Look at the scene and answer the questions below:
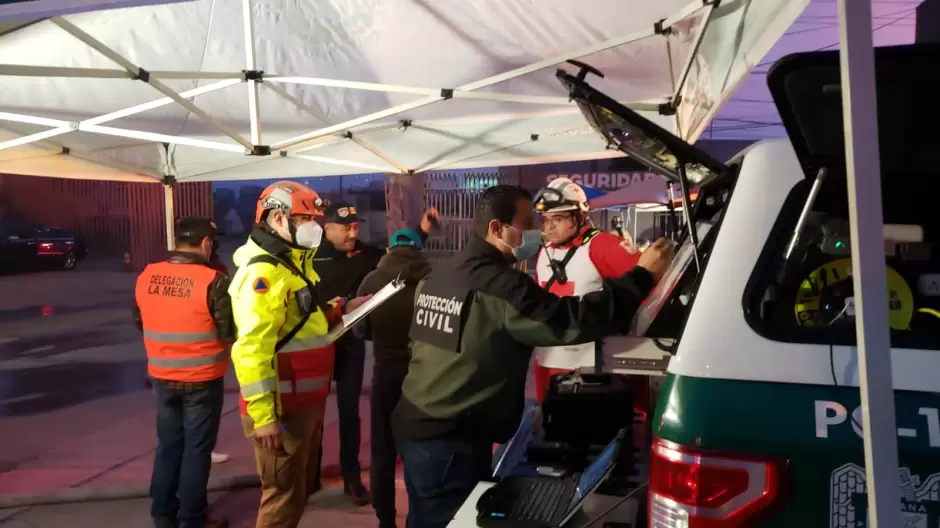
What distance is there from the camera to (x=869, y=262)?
1196 mm

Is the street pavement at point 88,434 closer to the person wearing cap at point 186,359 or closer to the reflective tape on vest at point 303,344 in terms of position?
the person wearing cap at point 186,359

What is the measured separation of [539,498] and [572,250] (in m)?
2.21

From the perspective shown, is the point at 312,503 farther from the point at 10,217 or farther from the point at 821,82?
the point at 10,217

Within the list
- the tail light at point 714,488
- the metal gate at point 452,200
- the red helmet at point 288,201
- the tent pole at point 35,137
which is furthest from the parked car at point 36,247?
the tail light at point 714,488

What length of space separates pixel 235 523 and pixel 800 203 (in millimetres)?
4028

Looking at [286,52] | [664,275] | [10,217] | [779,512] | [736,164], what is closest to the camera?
[779,512]

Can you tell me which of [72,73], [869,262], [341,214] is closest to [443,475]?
[869,262]

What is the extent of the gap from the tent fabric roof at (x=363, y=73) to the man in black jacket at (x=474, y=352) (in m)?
1.33

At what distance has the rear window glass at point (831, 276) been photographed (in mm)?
1537

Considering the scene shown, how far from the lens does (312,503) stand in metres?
4.55

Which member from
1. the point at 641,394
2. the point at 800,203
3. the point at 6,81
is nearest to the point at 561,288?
the point at 641,394

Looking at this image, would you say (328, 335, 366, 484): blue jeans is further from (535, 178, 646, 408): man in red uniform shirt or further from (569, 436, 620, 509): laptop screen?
(569, 436, 620, 509): laptop screen

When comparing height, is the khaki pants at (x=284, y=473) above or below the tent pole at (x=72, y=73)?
below

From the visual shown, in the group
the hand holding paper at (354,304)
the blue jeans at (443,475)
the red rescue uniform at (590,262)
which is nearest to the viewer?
the blue jeans at (443,475)
